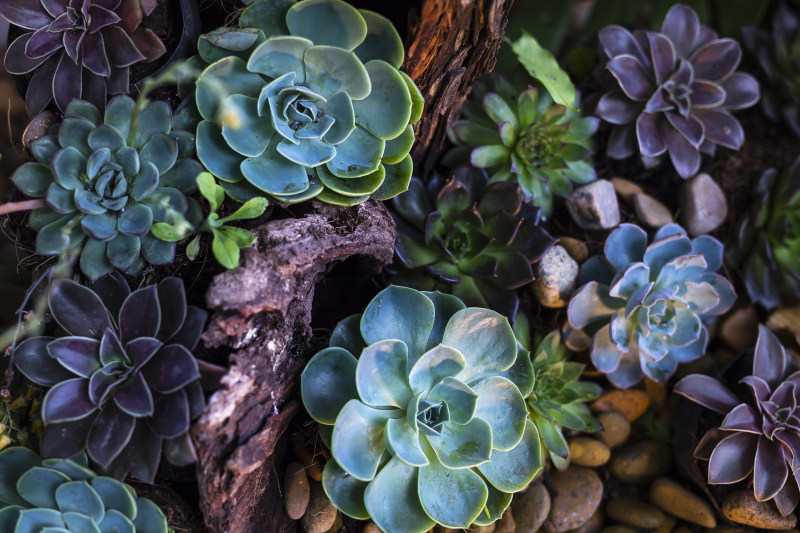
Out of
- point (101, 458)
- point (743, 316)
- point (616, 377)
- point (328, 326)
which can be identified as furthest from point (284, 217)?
point (743, 316)

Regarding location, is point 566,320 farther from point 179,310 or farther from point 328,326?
point 179,310

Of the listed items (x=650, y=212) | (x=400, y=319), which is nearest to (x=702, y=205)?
(x=650, y=212)

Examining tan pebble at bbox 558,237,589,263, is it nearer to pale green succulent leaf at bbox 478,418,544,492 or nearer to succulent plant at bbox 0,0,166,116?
pale green succulent leaf at bbox 478,418,544,492

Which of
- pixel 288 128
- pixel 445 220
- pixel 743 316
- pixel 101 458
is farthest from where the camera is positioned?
pixel 743 316

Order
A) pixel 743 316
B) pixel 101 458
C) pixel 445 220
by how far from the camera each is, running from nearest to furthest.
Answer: pixel 101 458, pixel 445 220, pixel 743 316

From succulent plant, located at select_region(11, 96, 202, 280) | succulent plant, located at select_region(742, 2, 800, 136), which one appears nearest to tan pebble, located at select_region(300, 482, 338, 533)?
succulent plant, located at select_region(11, 96, 202, 280)

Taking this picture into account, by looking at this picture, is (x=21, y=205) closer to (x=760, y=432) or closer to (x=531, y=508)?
(x=531, y=508)

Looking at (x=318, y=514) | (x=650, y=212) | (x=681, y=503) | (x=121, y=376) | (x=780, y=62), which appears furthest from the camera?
(x=780, y=62)
